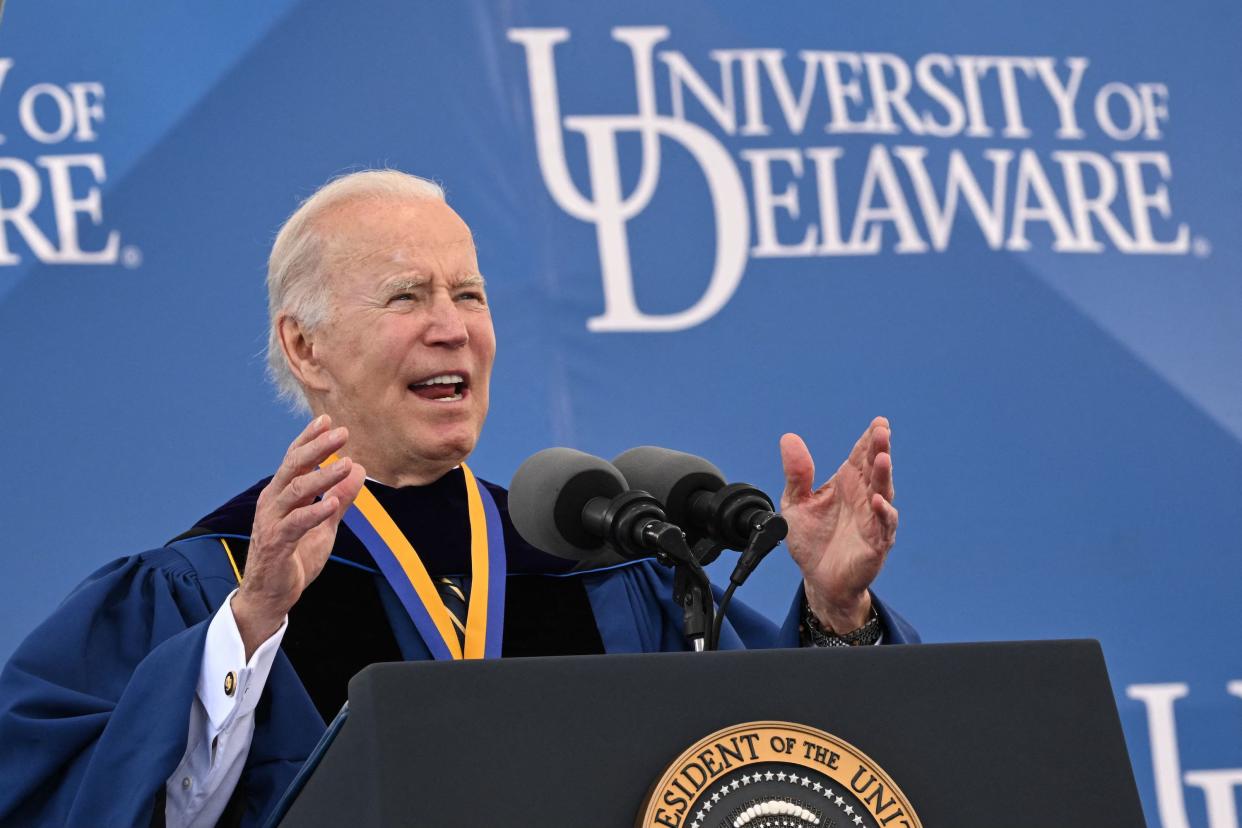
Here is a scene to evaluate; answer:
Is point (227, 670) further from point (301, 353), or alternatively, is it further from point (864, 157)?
point (864, 157)

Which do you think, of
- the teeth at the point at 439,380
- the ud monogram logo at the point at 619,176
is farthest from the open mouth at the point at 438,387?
the ud monogram logo at the point at 619,176

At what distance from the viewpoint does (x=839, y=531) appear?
2541 mm

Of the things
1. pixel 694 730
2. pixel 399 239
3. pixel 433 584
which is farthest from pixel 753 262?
pixel 694 730

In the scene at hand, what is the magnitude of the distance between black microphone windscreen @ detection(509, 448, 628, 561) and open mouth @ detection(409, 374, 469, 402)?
0.84 metres

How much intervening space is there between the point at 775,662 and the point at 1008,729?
0.26 m

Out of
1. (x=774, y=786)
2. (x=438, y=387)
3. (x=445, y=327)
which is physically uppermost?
(x=445, y=327)

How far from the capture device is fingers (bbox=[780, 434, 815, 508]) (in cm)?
247

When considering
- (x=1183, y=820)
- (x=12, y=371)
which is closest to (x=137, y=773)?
(x=12, y=371)

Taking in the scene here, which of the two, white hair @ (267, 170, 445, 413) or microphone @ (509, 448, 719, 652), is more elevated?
white hair @ (267, 170, 445, 413)

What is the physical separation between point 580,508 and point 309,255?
1199 mm

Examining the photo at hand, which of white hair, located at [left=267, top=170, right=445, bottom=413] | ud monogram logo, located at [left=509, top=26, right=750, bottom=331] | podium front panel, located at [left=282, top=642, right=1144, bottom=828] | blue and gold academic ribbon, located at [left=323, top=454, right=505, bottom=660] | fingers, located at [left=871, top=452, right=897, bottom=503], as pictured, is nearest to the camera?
podium front panel, located at [left=282, top=642, right=1144, bottom=828]

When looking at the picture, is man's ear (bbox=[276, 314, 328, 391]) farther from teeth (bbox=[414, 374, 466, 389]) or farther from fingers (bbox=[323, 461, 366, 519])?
fingers (bbox=[323, 461, 366, 519])

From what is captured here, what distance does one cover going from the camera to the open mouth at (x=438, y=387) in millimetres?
2986

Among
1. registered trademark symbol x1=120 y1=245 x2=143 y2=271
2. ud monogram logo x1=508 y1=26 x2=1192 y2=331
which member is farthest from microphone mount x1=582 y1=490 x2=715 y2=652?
registered trademark symbol x1=120 y1=245 x2=143 y2=271
